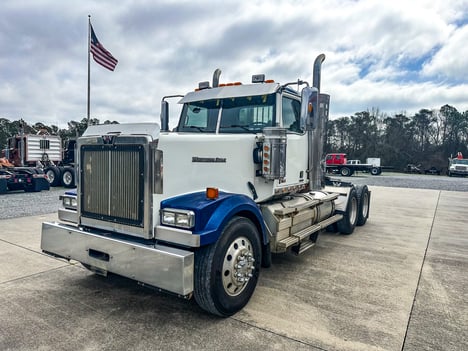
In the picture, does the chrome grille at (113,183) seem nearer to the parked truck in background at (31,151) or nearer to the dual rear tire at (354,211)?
the dual rear tire at (354,211)

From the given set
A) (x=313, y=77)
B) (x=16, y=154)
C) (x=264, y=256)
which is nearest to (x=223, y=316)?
(x=264, y=256)

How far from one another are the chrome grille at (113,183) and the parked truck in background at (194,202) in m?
0.01

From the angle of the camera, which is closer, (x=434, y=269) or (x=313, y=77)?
(x=434, y=269)

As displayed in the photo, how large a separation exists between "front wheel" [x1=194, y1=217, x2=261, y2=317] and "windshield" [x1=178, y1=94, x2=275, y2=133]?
142 centimetres

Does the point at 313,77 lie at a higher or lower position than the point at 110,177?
higher

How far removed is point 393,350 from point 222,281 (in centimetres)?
152

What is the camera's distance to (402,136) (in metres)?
60.8

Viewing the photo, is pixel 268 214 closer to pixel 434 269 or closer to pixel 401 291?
pixel 401 291

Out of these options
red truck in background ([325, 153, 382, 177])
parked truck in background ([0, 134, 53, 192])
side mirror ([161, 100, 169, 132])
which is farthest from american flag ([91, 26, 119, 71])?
red truck in background ([325, 153, 382, 177])

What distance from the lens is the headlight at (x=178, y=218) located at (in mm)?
2866

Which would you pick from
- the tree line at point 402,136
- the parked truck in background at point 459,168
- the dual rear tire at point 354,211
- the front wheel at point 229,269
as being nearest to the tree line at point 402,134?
the tree line at point 402,136

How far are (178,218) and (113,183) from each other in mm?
786

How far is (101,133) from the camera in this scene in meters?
3.30

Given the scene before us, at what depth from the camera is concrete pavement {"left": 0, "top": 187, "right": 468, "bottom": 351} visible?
279 centimetres
